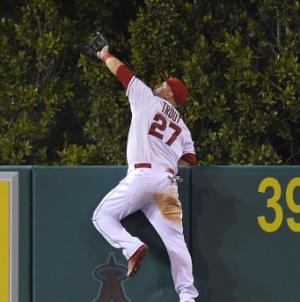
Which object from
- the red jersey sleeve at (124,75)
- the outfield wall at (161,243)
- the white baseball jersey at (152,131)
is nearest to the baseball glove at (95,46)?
the red jersey sleeve at (124,75)

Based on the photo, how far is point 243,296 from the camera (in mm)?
4742

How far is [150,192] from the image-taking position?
4.58 metres

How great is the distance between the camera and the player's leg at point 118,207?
4.50 meters

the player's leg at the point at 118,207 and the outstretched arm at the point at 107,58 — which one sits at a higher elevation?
the outstretched arm at the point at 107,58

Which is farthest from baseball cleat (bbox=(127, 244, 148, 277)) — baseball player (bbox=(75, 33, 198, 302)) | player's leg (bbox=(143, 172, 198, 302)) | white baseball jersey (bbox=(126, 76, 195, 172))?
white baseball jersey (bbox=(126, 76, 195, 172))

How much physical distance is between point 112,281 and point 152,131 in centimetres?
98

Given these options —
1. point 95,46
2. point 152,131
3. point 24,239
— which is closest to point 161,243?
point 152,131

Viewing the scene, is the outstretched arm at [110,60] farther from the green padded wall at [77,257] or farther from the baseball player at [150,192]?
the green padded wall at [77,257]

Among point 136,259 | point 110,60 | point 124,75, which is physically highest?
point 110,60

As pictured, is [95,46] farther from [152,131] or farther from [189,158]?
[189,158]

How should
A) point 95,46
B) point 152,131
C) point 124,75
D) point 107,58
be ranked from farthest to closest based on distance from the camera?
point 95,46
point 107,58
point 124,75
point 152,131

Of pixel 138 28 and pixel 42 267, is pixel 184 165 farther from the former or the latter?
pixel 138 28

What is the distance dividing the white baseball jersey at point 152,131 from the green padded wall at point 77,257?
0.33 metres

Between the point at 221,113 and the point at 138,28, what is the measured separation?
1.26 metres
